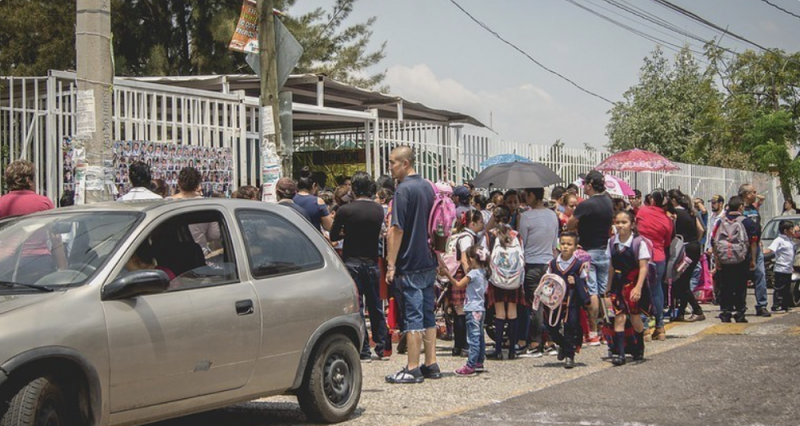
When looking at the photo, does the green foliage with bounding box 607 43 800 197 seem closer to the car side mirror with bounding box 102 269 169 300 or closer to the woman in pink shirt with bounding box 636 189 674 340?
the woman in pink shirt with bounding box 636 189 674 340

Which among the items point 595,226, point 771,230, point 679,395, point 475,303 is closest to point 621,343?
point 475,303

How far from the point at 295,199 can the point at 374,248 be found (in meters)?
1.07

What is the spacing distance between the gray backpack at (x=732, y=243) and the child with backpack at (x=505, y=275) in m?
4.58

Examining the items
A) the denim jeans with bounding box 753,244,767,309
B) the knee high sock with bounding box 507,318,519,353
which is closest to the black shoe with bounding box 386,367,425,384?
the knee high sock with bounding box 507,318,519,353

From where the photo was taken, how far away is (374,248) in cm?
1041

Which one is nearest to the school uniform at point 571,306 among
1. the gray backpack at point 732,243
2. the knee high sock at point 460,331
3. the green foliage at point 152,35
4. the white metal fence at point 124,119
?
the knee high sock at point 460,331

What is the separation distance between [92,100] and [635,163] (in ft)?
47.9

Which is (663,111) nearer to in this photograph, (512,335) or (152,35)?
(152,35)

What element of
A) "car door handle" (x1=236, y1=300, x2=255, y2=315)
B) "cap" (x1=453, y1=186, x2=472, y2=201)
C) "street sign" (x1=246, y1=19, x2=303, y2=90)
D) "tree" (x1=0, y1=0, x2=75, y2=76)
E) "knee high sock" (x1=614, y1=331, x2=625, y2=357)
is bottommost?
"knee high sock" (x1=614, y1=331, x2=625, y2=357)

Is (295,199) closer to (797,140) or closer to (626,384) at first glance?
(626,384)

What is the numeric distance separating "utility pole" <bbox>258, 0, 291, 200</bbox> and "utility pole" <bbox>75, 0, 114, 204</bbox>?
10.3ft

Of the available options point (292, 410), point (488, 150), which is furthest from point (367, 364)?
point (488, 150)

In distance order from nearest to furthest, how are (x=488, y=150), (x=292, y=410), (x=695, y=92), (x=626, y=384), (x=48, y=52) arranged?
(x=292, y=410) < (x=626, y=384) < (x=488, y=150) < (x=48, y=52) < (x=695, y=92)

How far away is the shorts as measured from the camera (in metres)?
11.7
